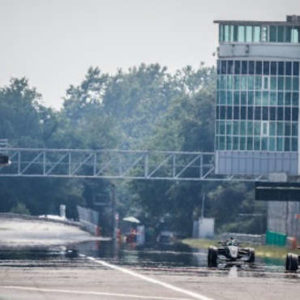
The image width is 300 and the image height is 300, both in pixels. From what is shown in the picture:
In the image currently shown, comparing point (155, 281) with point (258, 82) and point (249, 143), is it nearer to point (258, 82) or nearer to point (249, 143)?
point (249, 143)

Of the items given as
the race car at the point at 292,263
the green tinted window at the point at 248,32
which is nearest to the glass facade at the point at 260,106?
the green tinted window at the point at 248,32

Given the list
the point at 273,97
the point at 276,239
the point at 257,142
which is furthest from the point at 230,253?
the point at 273,97

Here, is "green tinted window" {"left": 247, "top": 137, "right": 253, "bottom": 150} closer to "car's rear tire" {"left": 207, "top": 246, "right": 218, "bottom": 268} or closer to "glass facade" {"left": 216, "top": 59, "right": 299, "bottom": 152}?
"glass facade" {"left": 216, "top": 59, "right": 299, "bottom": 152}

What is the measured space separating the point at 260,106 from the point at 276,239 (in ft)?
88.6

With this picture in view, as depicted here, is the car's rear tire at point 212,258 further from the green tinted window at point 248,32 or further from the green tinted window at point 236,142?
the green tinted window at point 236,142

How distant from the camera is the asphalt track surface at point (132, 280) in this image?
4197cm

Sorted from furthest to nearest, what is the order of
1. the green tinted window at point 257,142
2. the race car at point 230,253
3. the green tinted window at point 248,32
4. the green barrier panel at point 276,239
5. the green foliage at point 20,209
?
the green foliage at point 20,209 → the green tinted window at point 257,142 → the green tinted window at point 248,32 → the green barrier panel at point 276,239 → the race car at point 230,253

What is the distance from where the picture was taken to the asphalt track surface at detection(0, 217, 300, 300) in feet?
138

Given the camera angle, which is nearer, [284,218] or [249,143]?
[284,218]

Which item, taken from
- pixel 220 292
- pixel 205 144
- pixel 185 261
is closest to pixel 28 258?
pixel 185 261

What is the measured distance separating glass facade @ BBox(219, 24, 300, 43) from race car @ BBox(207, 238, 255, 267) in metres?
64.5

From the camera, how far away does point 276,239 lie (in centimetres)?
10350

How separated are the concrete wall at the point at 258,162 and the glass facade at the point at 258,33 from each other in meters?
10.2

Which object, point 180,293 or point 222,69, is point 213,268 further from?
point 222,69
